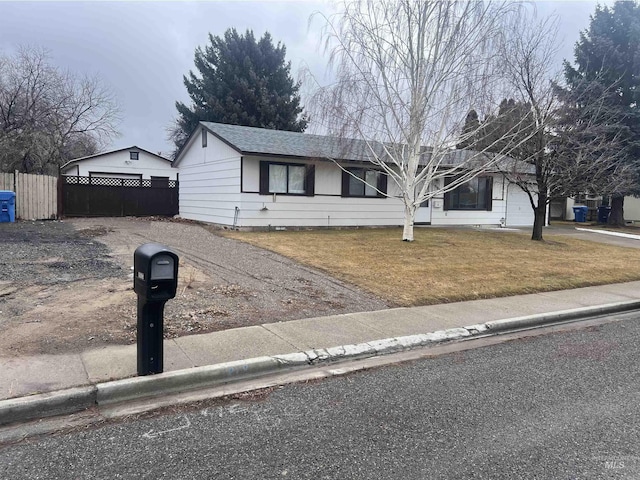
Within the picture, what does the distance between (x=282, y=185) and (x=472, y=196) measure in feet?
33.4

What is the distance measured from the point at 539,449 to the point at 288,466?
6.03 feet

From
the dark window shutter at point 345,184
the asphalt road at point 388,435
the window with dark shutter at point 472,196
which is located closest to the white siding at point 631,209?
the window with dark shutter at point 472,196

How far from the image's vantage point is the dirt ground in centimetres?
560

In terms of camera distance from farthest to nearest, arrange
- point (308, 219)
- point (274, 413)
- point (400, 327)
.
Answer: point (308, 219) → point (400, 327) → point (274, 413)

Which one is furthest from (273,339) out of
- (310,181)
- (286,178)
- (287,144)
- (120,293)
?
(287,144)

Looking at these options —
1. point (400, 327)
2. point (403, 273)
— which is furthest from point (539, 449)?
point (403, 273)

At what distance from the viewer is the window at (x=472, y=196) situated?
22.0 m

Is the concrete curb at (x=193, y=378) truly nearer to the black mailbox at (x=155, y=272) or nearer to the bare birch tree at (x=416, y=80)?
the black mailbox at (x=155, y=272)

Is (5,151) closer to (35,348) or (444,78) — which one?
(444,78)

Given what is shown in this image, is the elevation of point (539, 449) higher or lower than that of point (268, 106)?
lower

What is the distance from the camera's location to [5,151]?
2450 centimetres

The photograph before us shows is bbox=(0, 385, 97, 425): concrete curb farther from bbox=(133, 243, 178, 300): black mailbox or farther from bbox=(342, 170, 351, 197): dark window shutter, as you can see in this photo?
bbox=(342, 170, 351, 197): dark window shutter

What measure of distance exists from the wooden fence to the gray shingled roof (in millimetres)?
7064

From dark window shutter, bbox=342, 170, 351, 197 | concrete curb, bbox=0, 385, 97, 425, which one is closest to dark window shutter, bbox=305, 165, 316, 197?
dark window shutter, bbox=342, 170, 351, 197
